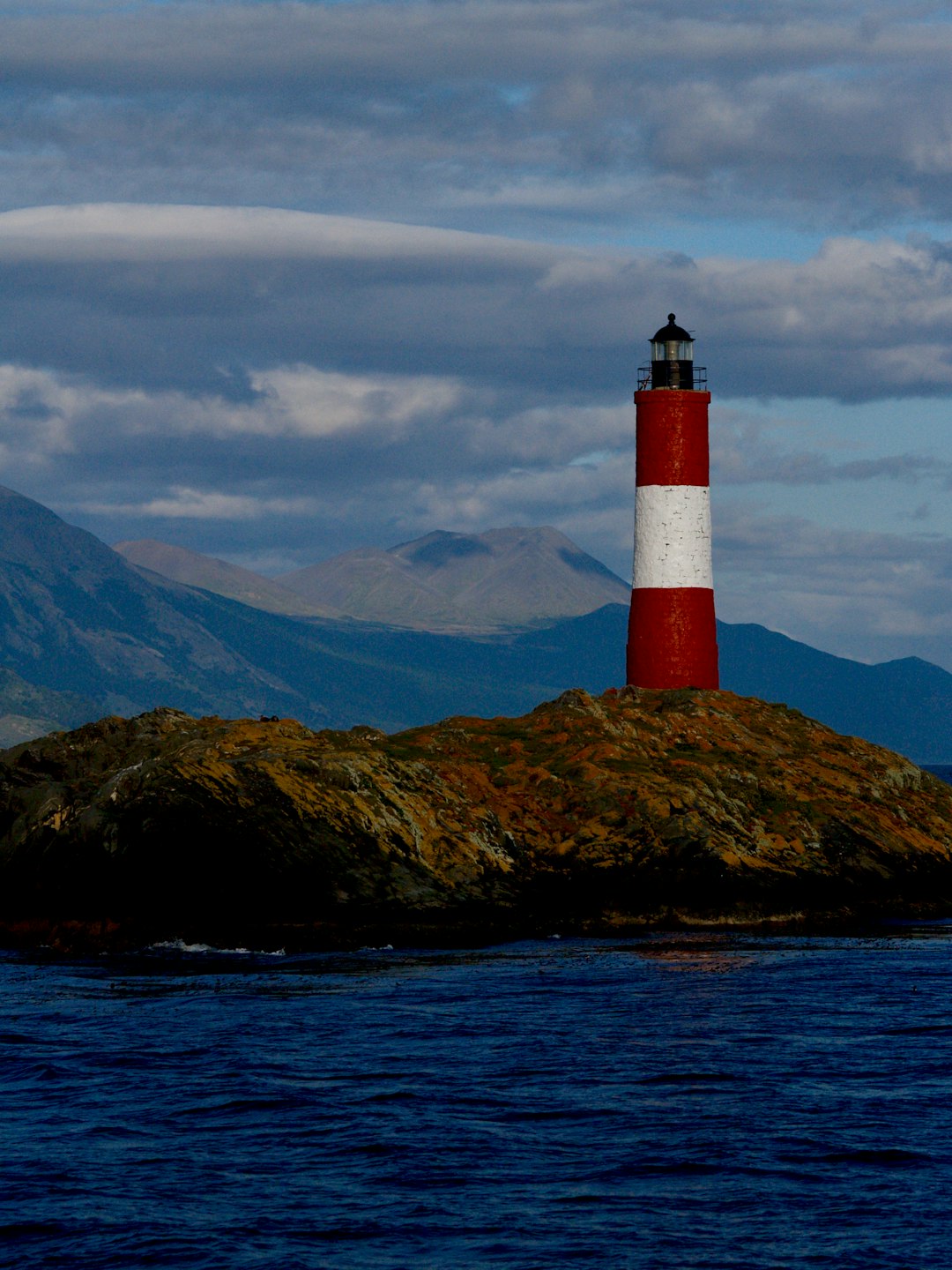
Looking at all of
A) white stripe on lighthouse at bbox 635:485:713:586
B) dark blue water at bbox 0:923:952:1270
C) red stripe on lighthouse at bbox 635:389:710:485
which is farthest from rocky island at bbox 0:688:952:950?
red stripe on lighthouse at bbox 635:389:710:485

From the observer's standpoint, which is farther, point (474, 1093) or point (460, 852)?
point (460, 852)

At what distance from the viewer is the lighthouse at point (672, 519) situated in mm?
47781

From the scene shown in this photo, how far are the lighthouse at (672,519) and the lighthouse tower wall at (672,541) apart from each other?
0.02m

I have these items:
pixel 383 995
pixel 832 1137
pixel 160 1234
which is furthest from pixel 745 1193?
pixel 383 995

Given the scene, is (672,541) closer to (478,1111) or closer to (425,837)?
(425,837)

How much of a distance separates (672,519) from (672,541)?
24.3 inches

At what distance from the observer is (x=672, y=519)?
47.8 meters

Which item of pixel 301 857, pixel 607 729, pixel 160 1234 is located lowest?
pixel 160 1234

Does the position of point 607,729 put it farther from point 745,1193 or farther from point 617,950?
point 745,1193

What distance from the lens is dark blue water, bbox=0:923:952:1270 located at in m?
16.4

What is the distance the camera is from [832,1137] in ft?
64.8

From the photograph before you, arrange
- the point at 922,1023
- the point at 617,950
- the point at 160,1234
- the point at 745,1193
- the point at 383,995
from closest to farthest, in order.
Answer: the point at 160,1234, the point at 745,1193, the point at 922,1023, the point at 383,995, the point at 617,950

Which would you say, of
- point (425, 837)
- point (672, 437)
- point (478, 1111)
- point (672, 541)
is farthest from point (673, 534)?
point (478, 1111)

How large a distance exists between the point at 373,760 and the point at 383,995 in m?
8.79
